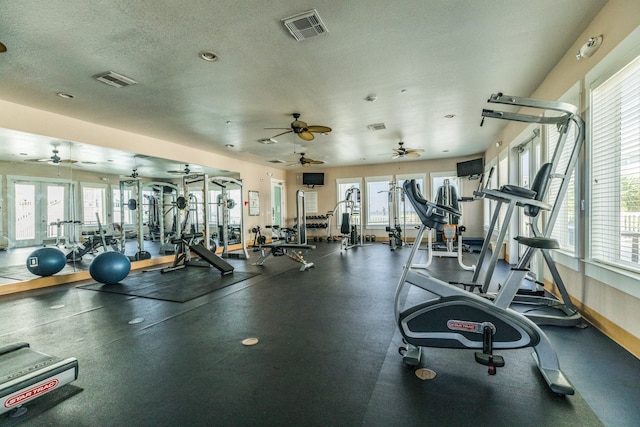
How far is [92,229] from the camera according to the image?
20.1ft

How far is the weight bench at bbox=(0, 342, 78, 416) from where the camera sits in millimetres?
1544

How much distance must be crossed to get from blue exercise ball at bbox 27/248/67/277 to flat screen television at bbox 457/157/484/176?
990cm

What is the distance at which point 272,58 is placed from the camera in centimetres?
316

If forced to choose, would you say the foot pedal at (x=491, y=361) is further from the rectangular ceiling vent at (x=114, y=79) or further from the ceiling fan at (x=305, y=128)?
the rectangular ceiling vent at (x=114, y=79)

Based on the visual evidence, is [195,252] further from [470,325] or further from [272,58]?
[470,325]

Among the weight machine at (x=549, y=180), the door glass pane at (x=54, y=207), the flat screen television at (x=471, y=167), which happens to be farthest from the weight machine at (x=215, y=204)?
the flat screen television at (x=471, y=167)

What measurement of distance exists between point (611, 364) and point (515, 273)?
3.48 ft

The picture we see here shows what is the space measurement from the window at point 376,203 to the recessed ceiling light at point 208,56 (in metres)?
8.18

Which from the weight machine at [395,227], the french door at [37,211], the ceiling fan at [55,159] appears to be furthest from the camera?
the weight machine at [395,227]

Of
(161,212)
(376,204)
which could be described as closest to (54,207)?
(161,212)

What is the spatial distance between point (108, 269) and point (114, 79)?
283 centimetres

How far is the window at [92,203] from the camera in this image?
583 centimetres

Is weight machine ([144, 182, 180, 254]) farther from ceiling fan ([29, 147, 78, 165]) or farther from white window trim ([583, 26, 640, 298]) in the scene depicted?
white window trim ([583, 26, 640, 298])

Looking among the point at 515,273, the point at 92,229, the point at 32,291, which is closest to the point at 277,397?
the point at 515,273
